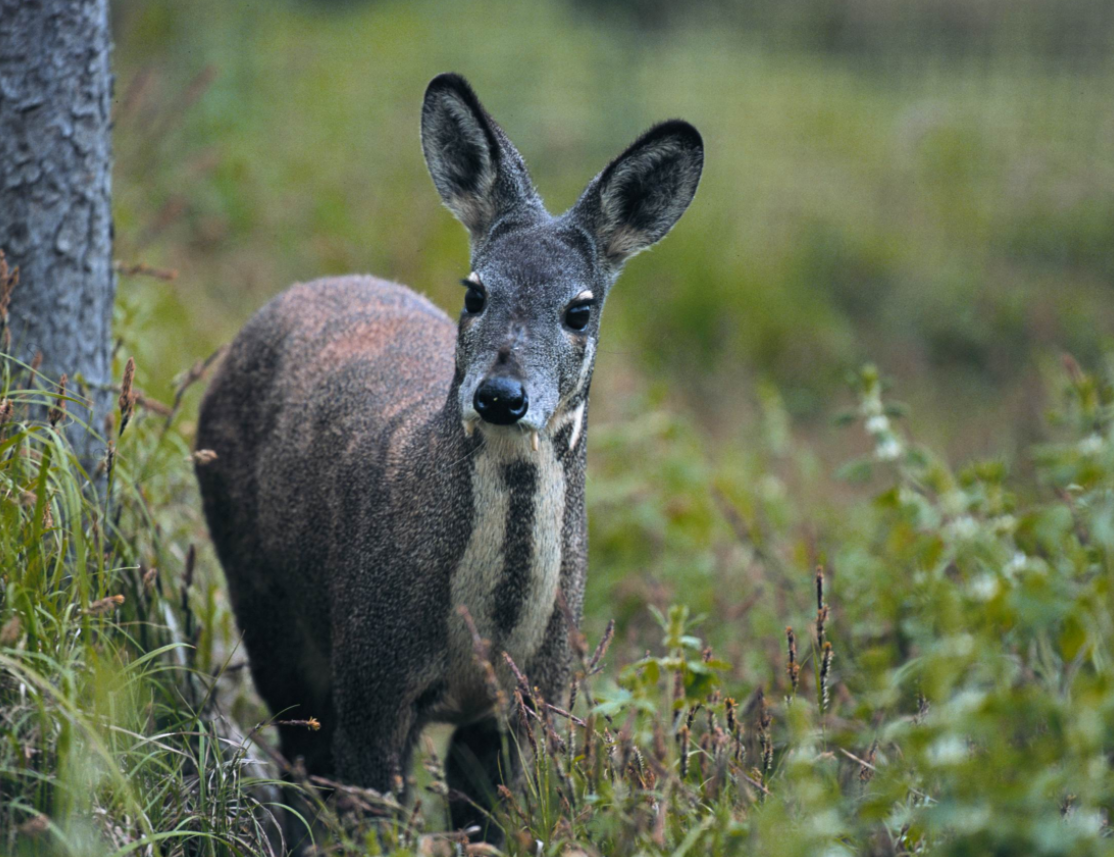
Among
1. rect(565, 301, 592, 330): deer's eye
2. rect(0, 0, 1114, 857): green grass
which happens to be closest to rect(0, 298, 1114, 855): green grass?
rect(0, 0, 1114, 857): green grass

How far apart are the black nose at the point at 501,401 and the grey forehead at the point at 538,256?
465 millimetres

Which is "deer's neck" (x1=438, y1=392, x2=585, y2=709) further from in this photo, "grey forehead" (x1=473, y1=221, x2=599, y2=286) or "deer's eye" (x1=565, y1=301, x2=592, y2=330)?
"grey forehead" (x1=473, y1=221, x2=599, y2=286)

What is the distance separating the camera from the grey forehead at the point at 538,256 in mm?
3693

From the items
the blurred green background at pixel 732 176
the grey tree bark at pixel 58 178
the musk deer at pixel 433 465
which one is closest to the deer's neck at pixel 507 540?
the musk deer at pixel 433 465

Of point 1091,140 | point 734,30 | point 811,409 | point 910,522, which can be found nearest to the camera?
point 910,522

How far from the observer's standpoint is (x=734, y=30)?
15391 millimetres

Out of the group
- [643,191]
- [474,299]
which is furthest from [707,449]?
[474,299]

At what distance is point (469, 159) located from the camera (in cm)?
412

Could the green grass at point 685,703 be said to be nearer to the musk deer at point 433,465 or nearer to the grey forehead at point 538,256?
the musk deer at point 433,465

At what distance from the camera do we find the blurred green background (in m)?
8.99

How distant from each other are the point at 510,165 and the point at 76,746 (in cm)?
220

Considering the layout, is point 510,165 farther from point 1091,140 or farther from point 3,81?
point 1091,140

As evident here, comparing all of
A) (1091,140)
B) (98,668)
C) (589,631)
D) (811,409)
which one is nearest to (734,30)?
(1091,140)

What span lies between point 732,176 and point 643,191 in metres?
8.15
